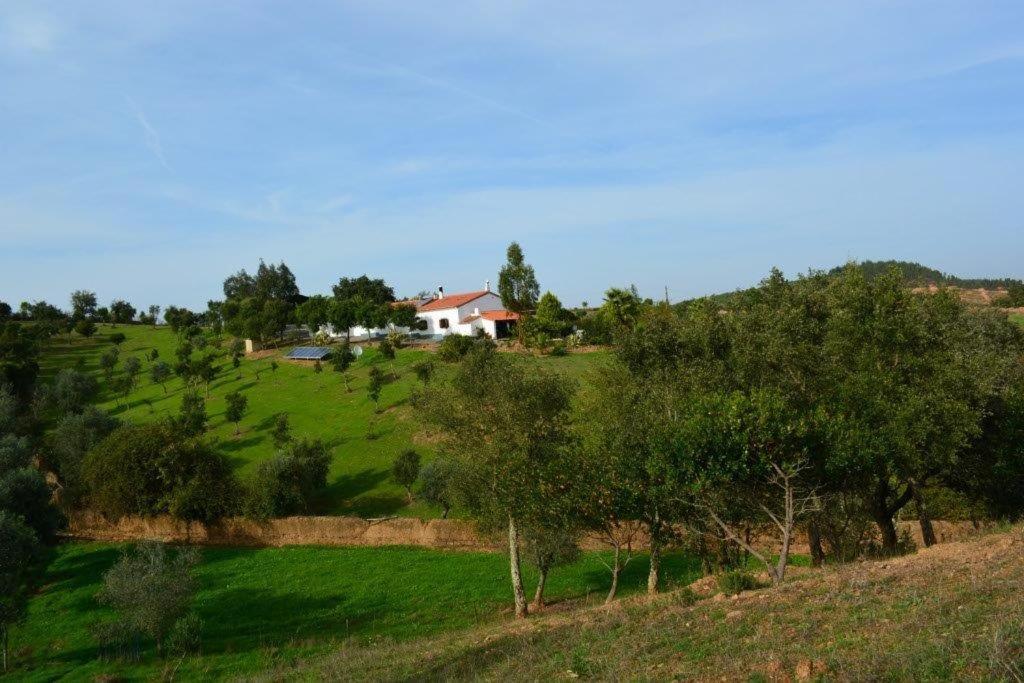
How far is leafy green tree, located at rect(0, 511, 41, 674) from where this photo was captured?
25.6m

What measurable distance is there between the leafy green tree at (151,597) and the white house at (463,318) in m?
57.3

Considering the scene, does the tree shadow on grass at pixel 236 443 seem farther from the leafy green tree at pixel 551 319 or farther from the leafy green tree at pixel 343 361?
the leafy green tree at pixel 551 319

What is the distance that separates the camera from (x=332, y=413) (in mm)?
56781

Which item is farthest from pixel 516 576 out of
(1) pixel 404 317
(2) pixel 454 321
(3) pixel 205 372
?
(2) pixel 454 321

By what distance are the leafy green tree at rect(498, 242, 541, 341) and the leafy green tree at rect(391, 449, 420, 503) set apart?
3745 cm

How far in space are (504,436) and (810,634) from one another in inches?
537

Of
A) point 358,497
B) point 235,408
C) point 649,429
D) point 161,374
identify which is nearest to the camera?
point 649,429

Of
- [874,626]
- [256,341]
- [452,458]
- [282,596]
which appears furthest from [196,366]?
[874,626]

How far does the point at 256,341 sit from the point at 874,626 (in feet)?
277

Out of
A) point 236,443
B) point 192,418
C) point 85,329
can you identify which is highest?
point 85,329

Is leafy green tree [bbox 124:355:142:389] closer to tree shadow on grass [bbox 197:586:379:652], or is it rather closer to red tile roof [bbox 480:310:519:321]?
red tile roof [bbox 480:310:519:321]

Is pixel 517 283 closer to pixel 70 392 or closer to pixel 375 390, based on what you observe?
pixel 375 390

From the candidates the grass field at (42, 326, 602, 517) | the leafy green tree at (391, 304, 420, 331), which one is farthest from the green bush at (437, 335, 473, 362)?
the leafy green tree at (391, 304, 420, 331)

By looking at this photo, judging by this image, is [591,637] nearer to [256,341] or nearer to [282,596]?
[282,596]
